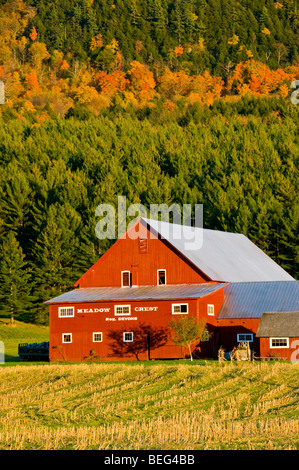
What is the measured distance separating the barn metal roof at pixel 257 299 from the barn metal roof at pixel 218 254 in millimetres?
1588

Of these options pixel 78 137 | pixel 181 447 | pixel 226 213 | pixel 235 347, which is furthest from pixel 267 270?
pixel 78 137

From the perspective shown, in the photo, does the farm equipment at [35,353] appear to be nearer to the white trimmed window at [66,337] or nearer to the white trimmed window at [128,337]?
the white trimmed window at [66,337]

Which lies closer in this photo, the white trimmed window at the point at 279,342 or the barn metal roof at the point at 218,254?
the white trimmed window at the point at 279,342

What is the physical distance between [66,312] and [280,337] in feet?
47.0

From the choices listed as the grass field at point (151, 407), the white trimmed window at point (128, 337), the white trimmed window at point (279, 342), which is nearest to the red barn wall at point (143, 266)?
the white trimmed window at point (128, 337)

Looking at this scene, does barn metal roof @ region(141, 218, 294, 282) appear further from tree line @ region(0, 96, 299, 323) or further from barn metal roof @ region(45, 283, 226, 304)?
tree line @ region(0, 96, 299, 323)

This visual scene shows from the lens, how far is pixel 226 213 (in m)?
86.4

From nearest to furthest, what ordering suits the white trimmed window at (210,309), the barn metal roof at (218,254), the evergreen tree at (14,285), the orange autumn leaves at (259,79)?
the white trimmed window at (210,309) → the barn metal roof at (218,254) → the evergreen tree at (14,285) → the orange autumn leaves at (259,79)

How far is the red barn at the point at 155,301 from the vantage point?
49.4 metres

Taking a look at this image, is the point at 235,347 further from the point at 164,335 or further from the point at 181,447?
the point at 181,447

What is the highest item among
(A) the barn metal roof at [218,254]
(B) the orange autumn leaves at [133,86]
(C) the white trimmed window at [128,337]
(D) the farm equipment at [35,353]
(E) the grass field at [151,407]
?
(B) the orange autumn leaves at [133,86]

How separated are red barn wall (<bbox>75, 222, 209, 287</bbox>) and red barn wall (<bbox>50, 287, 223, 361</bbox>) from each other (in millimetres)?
2752

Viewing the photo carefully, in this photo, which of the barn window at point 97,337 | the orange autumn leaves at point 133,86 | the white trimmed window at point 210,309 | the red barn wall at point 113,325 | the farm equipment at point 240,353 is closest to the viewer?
the farm equipment at point 240,353
